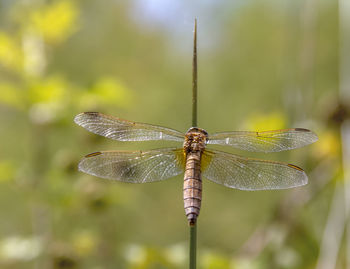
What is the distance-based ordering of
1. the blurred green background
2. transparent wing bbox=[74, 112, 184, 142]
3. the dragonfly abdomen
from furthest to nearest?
the blurred green background → transparent wing bbox=[74, 112, 184, 142] → the dragonfly abdomen

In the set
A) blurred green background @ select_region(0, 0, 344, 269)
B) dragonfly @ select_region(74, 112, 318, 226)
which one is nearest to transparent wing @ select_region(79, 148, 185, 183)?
dragonfly @ select_region(74, 112, 318, 226)

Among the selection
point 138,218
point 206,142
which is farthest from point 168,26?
point 206,142

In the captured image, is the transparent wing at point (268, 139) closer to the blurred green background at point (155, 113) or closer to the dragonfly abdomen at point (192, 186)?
the dragonfly abdomen at point (192, 186)

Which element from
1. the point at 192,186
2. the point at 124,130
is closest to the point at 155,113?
the point at 124,130

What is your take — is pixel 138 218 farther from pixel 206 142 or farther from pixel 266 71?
pixel 206 142

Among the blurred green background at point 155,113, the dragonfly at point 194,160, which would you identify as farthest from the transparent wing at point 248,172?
the blurred green background at point 155,113

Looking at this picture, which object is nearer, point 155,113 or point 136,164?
point 136,164

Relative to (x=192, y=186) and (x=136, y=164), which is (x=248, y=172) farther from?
(x=136, y=164)

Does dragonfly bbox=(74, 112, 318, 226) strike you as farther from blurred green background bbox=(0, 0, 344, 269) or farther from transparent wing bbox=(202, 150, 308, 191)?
blurred green background bbox=(0, 0, 344, 269)
